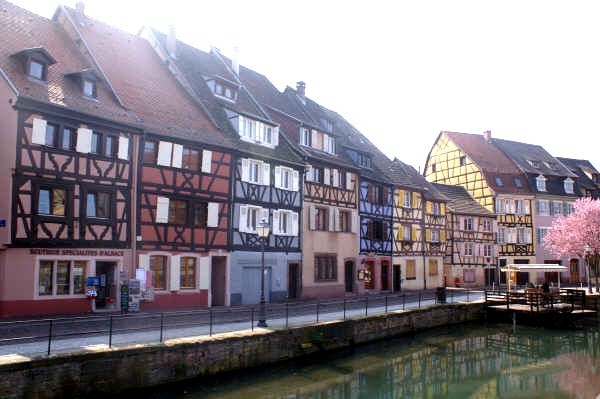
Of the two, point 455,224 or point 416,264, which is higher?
point 455,224

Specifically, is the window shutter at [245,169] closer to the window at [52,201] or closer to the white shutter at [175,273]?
the white shutter at [175,273]

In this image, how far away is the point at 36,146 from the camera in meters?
20.4

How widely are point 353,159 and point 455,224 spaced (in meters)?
15.5

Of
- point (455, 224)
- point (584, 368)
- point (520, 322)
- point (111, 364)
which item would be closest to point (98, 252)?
point (111, 364)

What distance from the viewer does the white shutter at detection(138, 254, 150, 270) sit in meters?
23.4

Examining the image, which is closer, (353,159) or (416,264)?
(353,159)

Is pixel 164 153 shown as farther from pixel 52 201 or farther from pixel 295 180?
pixel 295 180

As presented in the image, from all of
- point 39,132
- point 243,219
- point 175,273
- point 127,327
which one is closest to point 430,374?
point 127,327

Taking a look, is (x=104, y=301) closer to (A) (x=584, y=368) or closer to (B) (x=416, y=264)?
(A) (x=584, y=368)

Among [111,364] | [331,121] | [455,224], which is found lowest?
[111,364]

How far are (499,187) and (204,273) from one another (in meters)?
36.0

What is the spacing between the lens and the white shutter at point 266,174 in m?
29.9

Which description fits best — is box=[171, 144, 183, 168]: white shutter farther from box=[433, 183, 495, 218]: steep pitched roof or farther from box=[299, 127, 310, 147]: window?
box=[433, 183, 495, 218]: steep pitched roof

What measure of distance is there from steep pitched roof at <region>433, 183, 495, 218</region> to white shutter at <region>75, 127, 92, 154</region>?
3367cm
